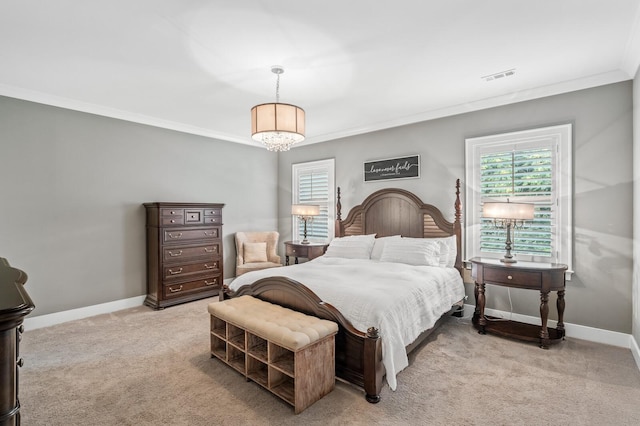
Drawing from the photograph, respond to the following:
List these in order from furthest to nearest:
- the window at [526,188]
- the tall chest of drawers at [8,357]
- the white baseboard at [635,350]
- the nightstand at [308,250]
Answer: the nightstand at [308,250], the window at [526,188], the white baseboard at [635,350], the tall chest of drawers at [8,357]

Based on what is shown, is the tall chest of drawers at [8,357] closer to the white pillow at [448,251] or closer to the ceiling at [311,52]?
the ceiling at [311,52]

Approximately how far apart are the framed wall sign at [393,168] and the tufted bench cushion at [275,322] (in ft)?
9.24

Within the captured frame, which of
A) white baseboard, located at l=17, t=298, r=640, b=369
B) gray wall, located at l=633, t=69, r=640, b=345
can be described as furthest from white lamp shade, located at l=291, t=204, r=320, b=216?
gray wall, located at l=633, t=69, r=640, b=345

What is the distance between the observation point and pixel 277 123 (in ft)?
9.48

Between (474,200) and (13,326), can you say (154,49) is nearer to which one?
(13,326)

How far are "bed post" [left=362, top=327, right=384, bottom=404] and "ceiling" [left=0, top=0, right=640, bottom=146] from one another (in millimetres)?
2279

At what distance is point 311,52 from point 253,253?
12.0 ft

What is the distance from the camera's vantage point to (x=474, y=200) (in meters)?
4.12

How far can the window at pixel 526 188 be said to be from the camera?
11.6 feet

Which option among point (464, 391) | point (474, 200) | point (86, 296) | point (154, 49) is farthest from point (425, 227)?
point (86, 296)

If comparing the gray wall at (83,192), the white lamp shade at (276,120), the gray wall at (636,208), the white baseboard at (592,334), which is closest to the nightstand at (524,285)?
the white baseboard at (592,334)

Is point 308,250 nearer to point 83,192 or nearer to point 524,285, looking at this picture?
point 524,285

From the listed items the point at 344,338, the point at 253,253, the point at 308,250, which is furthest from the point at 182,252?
the point at 344,338

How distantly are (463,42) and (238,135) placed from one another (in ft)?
13.2
